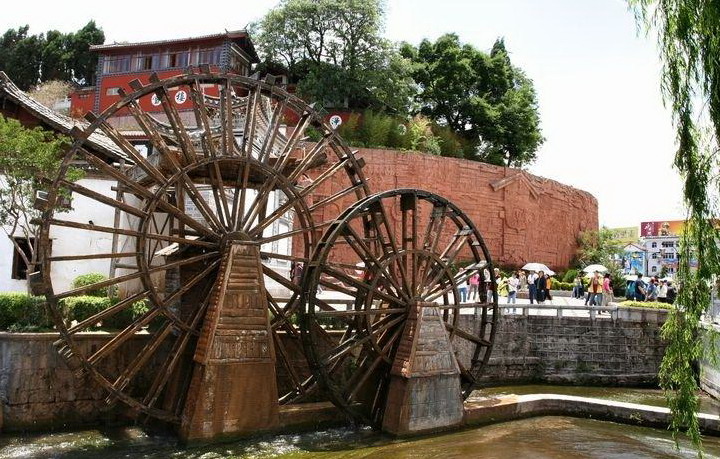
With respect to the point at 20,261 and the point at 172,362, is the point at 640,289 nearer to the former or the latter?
the point at 172,362

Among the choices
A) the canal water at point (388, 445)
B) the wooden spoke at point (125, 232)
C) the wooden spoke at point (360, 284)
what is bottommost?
the canal water at point (388, 445)

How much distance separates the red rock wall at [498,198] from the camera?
2866cm

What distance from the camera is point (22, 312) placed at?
11.3m

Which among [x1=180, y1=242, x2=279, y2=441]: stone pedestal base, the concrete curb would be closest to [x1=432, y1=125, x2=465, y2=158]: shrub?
the concrete curb

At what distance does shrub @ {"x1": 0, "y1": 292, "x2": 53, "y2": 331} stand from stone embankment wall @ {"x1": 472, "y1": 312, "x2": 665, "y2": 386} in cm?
1124

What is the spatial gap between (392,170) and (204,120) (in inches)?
738

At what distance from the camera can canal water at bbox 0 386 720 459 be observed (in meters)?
8.92

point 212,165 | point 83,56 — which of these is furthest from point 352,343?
point 83,56

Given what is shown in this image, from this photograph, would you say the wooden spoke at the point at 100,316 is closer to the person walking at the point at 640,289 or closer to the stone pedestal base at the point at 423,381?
the stone pedestal base at the point at 423,381

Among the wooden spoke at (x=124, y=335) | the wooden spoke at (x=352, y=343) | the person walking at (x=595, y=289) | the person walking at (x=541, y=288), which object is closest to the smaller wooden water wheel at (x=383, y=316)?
the wooden spoke at (x=352, y=343)

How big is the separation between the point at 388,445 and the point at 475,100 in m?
27.3

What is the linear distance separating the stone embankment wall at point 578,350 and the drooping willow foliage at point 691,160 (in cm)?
1027

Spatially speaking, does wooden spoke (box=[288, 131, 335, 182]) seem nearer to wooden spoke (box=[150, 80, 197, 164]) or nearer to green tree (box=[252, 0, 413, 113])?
wooden spoke (box=[150, 80, 197, 164])

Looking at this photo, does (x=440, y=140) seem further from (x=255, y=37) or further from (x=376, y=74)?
(x=255, y=37)
